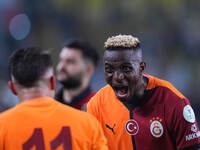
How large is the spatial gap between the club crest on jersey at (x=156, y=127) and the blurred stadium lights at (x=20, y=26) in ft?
25.8

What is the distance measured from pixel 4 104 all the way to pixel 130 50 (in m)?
5.98

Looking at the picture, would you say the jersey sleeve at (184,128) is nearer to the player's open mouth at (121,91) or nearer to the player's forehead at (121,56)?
the player's open mouth at (121,91)

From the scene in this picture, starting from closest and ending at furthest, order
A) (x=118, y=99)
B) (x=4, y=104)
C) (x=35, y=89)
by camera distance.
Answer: (x=35, y=89) → (x=118, y=99) → (x=4, y=104)

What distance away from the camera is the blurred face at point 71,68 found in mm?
4887

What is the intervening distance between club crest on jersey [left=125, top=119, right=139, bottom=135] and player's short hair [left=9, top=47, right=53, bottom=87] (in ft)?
4.06

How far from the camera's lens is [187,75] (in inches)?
369

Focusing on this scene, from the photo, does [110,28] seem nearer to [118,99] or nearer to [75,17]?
[75,17]

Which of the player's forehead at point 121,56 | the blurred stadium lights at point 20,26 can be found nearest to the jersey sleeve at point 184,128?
the player's forehead at point 121,56

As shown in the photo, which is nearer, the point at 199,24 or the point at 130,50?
the point at 130,50

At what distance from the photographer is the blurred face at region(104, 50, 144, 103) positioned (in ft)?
10.5

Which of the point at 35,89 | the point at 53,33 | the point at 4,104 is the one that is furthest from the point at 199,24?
the point at 35,89

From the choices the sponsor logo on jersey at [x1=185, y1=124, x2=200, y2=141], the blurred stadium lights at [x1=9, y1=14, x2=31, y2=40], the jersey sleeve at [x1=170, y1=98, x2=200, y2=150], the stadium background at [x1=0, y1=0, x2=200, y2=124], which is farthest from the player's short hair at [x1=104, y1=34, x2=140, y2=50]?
the blurred stadium lights at [x1=9, y1=14, x2=31, y2=40]

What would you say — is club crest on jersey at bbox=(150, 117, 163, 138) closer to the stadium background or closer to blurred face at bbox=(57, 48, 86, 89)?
blurred face at bbox=(57, 48, 86, 89)

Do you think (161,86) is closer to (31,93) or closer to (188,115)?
(188,115)
